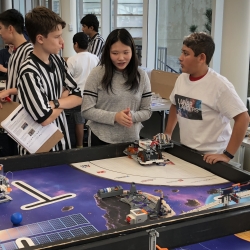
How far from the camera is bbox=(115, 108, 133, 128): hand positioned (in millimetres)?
2004

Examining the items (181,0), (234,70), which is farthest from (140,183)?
(181,0)

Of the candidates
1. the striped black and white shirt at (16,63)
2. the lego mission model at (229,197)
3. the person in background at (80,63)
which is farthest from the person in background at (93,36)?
the lego mission model at (229,197)

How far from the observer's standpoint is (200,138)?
2066mm

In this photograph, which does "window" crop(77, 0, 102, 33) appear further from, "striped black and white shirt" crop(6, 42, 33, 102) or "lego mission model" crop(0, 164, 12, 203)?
"lego mission model" crop(0, 164, 12, 203)

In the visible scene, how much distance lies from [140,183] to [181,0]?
3492 millimetres

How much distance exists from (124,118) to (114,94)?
0.64ft

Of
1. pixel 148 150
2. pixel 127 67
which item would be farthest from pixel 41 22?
pixel 148 150

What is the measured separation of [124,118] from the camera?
200cm

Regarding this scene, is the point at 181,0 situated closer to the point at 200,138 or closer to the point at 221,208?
A: the point at 200,138

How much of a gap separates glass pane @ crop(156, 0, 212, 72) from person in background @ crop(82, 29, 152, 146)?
93.1 inches

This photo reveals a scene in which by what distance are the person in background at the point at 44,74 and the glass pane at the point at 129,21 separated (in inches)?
147

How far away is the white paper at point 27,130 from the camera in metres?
1.93

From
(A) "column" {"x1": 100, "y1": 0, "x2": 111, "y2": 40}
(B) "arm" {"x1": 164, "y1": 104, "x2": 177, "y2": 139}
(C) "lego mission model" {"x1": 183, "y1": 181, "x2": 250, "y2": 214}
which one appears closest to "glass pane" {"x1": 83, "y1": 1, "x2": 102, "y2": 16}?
(A) "column" {"x1": 100, "y1": 0, "x2": 111, "y2": 40}

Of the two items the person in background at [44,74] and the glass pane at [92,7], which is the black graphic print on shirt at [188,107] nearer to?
the person in background at [44,74]
